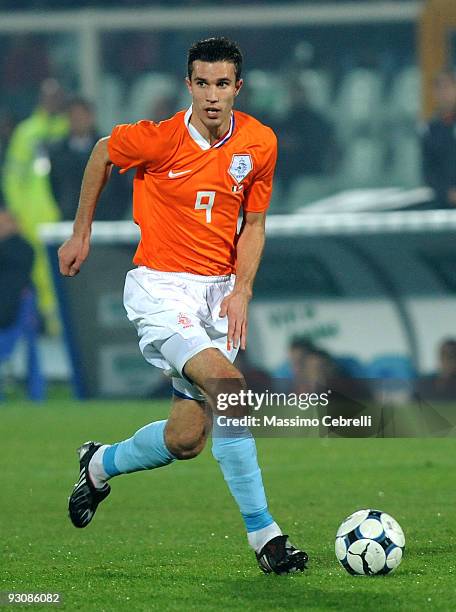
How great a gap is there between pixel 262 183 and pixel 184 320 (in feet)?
2.21

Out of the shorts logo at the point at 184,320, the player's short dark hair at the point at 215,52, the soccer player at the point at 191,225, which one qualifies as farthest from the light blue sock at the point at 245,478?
the player's short dark hair at the point at 215,52

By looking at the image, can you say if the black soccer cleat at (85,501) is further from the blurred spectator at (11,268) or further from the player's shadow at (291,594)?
the blurred spectator at (11,268)

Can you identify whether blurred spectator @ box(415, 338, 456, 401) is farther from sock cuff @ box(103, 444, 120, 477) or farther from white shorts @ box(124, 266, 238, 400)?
white shorts @ box(124, 266, 238, 400)

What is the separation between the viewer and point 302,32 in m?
17.8

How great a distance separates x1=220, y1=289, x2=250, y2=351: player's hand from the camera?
6039mm

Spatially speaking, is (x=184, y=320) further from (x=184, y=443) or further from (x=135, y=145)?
(x=135, y=145)

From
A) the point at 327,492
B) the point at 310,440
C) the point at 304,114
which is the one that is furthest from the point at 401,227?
the point at 327,492

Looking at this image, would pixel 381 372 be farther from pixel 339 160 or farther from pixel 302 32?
pixel 302 32

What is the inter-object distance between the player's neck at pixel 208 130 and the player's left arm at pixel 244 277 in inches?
13.3

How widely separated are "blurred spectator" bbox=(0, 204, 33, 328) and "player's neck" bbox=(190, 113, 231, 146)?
8276 mm

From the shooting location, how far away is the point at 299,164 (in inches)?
641

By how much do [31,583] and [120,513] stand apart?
221 centimetres

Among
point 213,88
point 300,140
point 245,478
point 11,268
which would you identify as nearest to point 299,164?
point 300,140

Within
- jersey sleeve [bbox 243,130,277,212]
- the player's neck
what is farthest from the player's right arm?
jersey sleeve [bbox 243,130,277,212]
